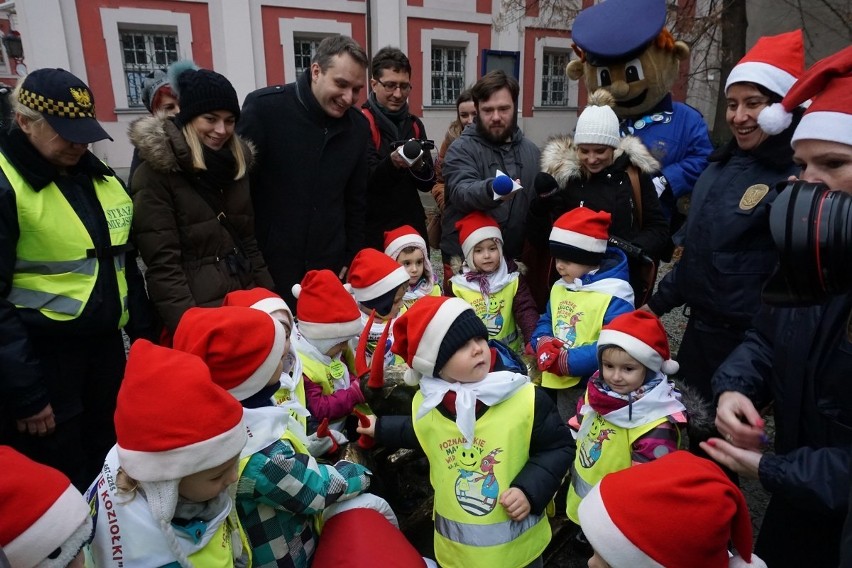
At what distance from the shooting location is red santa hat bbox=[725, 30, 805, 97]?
232 cm

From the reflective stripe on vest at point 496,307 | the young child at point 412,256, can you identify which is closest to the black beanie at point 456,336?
the reflective stripe on vest at point 496,307

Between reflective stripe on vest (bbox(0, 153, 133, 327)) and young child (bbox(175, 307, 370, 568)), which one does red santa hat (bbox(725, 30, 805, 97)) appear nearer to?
young child (bbox(175, 307, 370, 568))

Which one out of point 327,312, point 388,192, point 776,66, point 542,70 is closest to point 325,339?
point 327,312

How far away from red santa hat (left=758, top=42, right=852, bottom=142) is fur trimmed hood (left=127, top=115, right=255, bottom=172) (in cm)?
233

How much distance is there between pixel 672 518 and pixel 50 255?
92.1 inches

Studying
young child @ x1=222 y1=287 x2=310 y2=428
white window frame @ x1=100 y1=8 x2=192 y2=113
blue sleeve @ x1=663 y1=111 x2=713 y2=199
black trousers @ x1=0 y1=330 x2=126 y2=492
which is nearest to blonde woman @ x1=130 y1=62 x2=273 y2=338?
young child @ x1=222 y1=287 x2=310 y2=428

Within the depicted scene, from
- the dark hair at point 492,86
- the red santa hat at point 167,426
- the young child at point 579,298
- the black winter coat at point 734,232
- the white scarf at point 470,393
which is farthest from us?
the dark hair at point 492,86

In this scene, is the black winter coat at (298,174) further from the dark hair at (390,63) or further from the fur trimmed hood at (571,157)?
the fur trimmed hood at (571,157)

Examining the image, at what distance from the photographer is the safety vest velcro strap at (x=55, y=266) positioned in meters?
2.16

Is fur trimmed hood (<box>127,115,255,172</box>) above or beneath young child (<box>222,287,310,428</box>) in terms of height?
above

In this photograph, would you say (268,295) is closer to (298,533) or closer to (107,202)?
(107,202)

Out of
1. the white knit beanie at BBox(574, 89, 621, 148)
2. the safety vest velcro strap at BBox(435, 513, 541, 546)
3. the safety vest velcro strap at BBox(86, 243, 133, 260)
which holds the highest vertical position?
the white knit beanie at BBox(574, 89, 621, 148)

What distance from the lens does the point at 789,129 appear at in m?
2.29

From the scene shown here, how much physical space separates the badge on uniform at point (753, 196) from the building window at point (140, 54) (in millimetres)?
13191
